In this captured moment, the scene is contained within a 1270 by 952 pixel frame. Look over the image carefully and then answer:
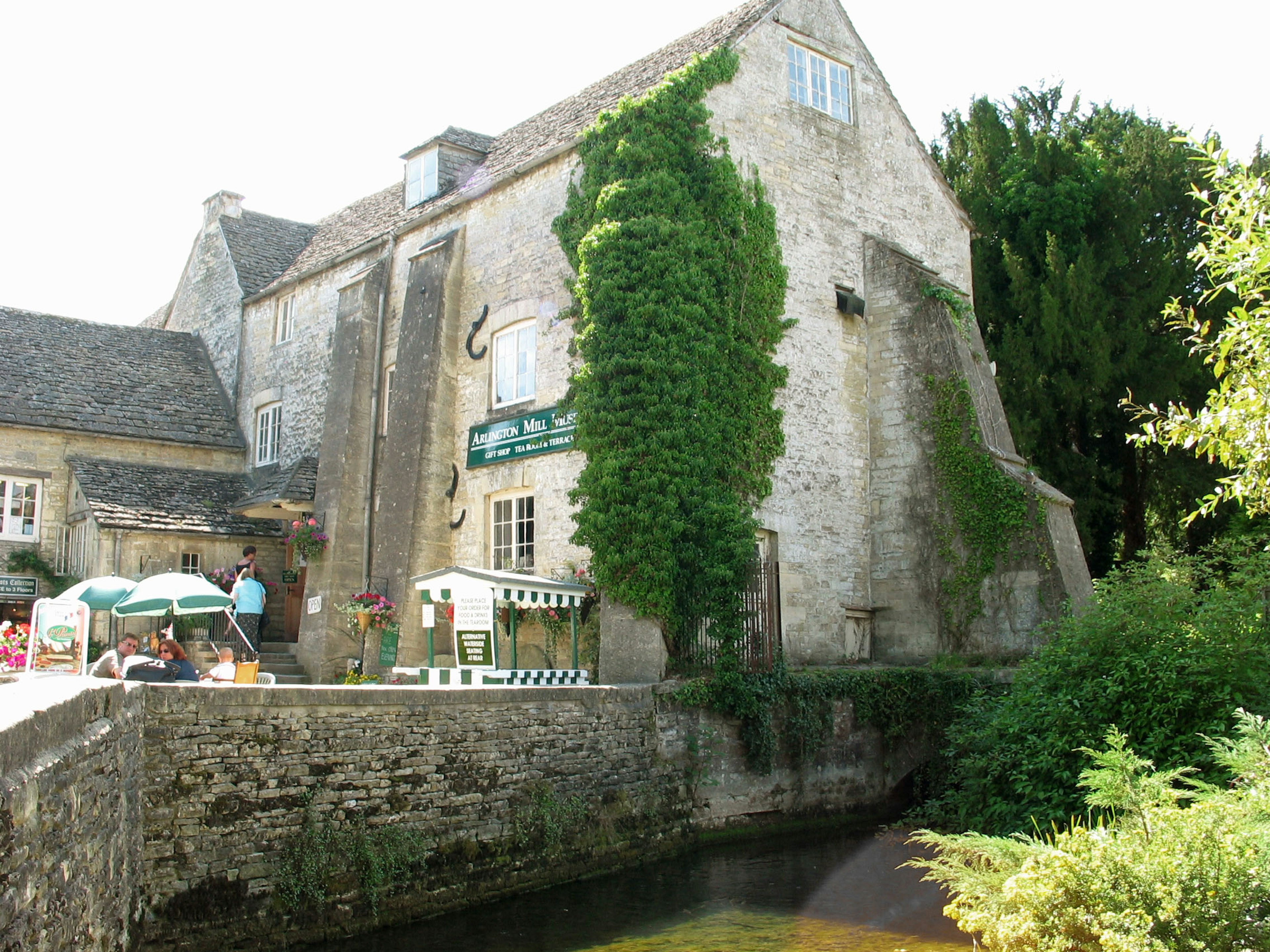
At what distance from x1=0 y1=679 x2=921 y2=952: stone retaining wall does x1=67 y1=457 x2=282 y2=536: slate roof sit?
37.2 feet

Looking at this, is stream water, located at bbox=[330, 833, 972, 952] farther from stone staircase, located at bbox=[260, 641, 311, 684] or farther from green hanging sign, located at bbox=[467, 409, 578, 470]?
stone staircase, located at bbox=[260, 641, 311, 684]

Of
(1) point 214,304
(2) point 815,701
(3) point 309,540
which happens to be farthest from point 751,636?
(1) point 214,304

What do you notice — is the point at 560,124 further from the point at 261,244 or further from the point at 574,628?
the point at 261,244

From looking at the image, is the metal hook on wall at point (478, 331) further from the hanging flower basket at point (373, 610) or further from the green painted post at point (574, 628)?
the green painted post at point (574, 628)

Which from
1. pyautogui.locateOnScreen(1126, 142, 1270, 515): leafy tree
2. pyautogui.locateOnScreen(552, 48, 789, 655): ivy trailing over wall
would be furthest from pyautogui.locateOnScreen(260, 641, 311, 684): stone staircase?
pyautogui.locateOnScreen(1126, 142, 1270, 515): leafy tree

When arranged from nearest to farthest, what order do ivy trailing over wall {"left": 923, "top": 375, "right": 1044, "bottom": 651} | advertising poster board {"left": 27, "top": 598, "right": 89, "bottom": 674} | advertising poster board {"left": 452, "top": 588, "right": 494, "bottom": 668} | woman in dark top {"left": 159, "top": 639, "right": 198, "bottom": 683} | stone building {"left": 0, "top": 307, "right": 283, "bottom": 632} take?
advertising poster board {"left": 27, "top": 598, "right": 89, "bottom": 674}
woman in dark top {"left": 159, "top": 639, "right": 198, "bottom": 683}
advertising poster board {"left": 452, "top": 588, "right": 494, "bottom": 668}
ivy trailing over wall {"left": 923, "top": 375, "right": 1044, "bottom": 651}
stone building {"left": 0, "top": 307, "right": 283, "bottom": 632}

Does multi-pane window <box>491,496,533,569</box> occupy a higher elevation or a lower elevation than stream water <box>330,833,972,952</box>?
higher

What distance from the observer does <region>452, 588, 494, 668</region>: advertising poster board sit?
1307 centimetres

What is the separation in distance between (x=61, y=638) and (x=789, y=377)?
10459 millimetres

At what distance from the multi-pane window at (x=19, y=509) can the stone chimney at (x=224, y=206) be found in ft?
28.5

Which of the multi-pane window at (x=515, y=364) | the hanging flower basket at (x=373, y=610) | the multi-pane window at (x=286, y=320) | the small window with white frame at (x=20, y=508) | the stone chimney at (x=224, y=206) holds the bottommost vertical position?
the hanging flower basket at (x=373, y=610)

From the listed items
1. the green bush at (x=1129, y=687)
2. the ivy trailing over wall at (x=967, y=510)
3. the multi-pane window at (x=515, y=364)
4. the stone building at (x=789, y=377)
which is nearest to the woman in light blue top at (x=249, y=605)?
the stone building at (x=789, y=377)

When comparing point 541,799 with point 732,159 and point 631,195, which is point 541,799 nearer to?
point 631,195

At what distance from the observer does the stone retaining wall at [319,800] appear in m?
6.05
